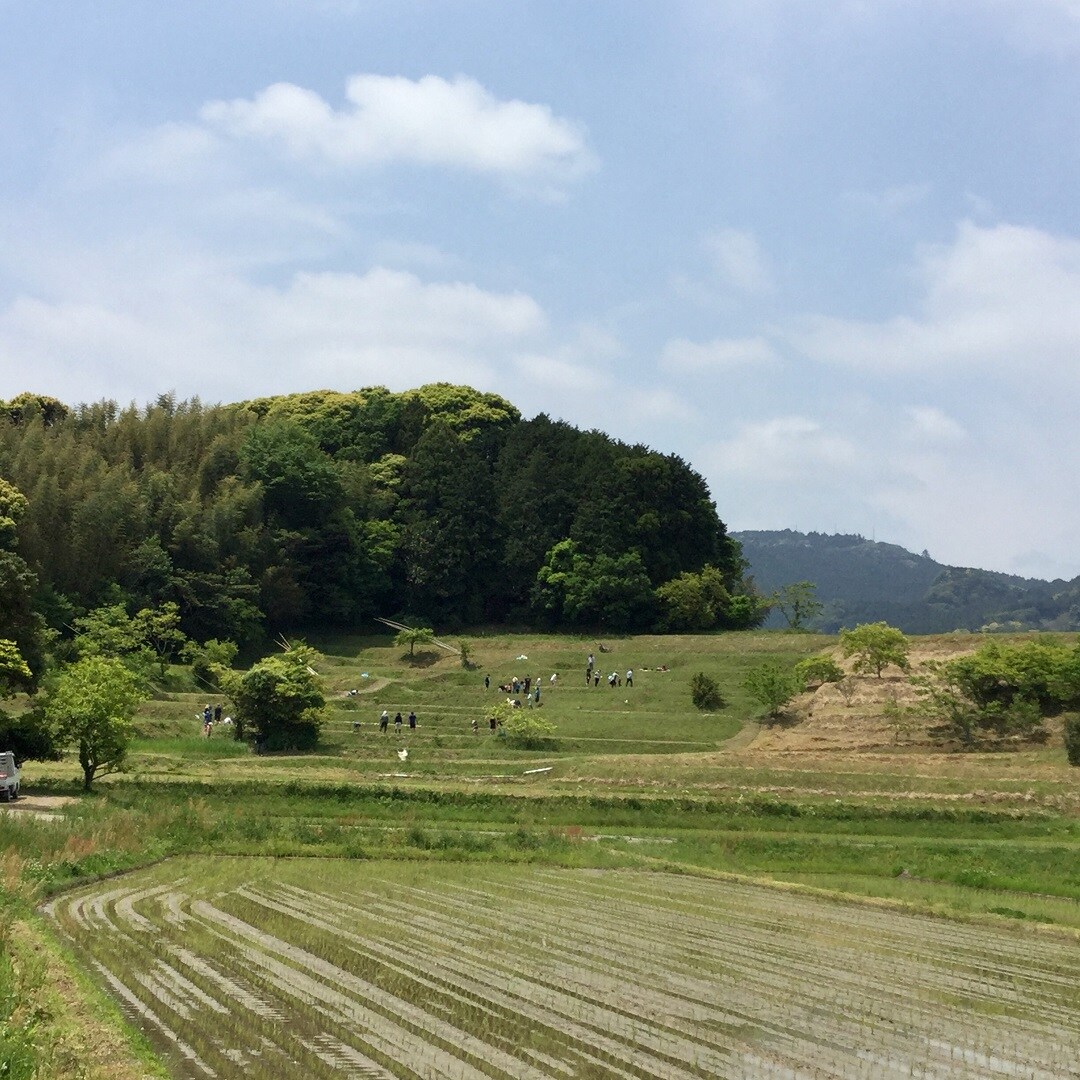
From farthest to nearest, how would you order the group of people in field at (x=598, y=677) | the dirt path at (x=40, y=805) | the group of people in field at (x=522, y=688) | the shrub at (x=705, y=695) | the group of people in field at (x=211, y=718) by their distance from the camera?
the group of people in field at (x=598, y=677)
the group of people in field at (x=522, y=688)
the shrub at (x=705, y=695)
the group of people in field at (x=211, y=718)
the dirt path at (x=40, y=805)

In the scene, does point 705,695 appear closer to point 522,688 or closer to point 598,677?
point 598,677

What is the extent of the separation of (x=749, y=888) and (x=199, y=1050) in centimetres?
1309

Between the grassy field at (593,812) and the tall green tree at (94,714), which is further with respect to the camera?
the tall green tree at (94,714)

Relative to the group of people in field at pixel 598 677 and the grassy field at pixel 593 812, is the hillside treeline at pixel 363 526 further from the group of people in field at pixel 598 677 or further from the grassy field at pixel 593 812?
the grassy field at pixel 593 812

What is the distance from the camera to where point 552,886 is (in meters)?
20.6

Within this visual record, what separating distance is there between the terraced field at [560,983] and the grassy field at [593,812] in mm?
321

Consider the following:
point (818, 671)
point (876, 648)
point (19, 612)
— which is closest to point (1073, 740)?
point (876, 648)

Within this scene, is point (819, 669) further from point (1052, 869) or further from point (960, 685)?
point (1052, 869)

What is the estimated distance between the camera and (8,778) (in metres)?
29.6

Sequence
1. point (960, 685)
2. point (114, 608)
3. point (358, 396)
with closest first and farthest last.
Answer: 1. point (960, 685)
2. point (114, 608)
3. point (358, 396)

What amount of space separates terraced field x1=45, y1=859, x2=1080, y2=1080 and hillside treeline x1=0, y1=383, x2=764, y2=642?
46.8m

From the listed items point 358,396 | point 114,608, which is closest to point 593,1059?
point 114,608

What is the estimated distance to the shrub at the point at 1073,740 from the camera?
121 ft

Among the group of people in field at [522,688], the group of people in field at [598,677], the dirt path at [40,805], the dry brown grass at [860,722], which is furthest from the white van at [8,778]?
the group of people in field at [598,677]
